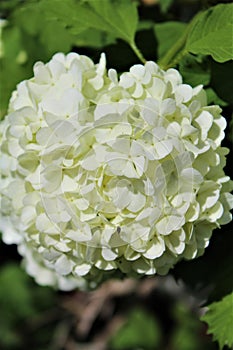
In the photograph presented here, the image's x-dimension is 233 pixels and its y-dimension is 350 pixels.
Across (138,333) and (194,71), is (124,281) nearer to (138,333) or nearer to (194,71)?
(138,333)

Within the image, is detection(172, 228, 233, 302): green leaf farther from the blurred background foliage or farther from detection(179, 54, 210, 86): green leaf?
detection(179, 54, 210, 86): green leaf

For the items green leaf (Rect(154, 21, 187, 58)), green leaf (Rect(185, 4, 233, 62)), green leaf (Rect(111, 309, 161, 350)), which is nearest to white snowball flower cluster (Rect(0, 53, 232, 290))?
green leaf (Rect(185, 4, 233, 62))

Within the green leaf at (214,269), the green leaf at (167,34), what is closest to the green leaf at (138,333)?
the green leaf at (214,269)

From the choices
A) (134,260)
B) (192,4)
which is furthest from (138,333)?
(134,260)

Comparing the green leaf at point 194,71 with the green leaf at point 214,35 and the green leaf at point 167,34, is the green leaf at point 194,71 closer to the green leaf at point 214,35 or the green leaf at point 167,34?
the green leaf at point 214,35

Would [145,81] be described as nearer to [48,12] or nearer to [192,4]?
[48,12]

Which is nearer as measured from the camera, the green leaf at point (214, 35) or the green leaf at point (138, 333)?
the green leaf at point (214, 35)

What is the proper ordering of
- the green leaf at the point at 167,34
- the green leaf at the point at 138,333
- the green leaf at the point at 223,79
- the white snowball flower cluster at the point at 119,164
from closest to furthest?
the white snowball flower cluster at the point at 119,164
the green leaf at the point at 223,79
the green leaf at the point at 167,34
the green leaf at the point at 138,333
